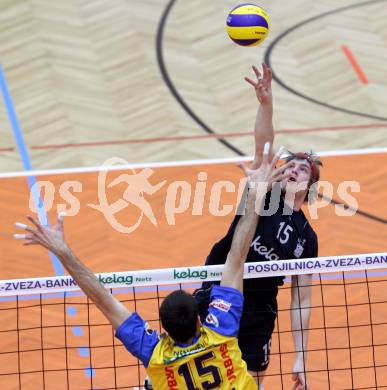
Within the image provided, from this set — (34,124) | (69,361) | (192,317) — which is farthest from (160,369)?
(34,124)

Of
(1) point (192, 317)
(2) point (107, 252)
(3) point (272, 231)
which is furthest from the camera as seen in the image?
(2) point (107, 252)

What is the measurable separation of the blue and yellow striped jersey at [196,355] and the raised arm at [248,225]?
256mm

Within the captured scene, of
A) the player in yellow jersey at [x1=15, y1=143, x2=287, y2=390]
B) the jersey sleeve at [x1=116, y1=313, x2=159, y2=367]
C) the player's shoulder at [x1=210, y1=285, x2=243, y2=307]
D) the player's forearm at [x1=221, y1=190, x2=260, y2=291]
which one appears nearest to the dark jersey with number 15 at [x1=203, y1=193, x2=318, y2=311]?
the player's forearm at [x1=221, y1=190, x2=260, y2=291]

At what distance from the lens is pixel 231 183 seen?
13.0m

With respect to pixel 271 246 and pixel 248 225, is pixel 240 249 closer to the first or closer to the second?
pixel 248 225

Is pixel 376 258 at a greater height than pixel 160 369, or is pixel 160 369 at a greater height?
pixel 160 369

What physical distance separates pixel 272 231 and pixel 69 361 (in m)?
3.19

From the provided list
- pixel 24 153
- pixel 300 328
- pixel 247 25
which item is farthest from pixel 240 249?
pixel 24 153

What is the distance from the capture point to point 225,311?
19.6ft

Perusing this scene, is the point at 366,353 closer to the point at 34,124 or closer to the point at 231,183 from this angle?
the point at 231,183

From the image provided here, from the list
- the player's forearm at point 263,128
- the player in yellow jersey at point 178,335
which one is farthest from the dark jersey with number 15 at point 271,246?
the player in yellow jersey at point 178,335

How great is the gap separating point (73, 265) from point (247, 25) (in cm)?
455

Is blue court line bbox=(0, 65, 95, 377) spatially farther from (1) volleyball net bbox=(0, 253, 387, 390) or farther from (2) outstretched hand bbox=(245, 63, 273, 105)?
(2) outstretched hand bbox=(245, 63, 273, 105)

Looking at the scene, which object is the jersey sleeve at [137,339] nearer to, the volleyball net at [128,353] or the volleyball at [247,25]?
the volleyball net at [128,353]
